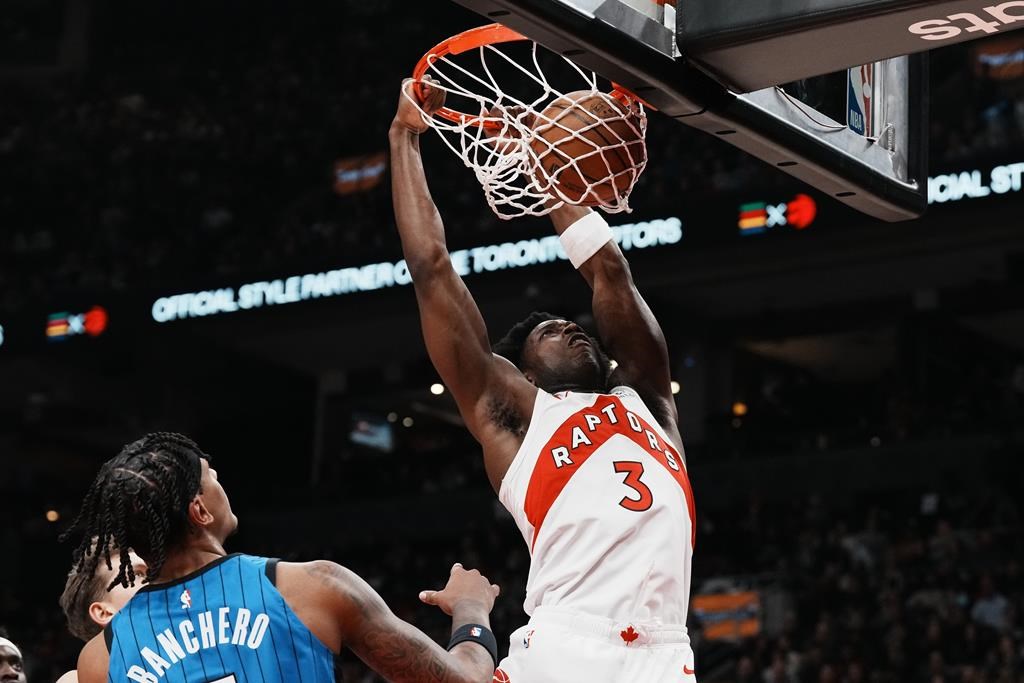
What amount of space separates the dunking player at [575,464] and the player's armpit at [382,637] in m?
0.66

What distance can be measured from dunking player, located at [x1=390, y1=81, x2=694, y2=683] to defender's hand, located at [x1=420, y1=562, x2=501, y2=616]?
0.40m

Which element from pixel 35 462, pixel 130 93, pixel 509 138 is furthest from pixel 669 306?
pixel 509 138

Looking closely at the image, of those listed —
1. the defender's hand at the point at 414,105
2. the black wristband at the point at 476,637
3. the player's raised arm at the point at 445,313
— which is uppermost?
the defender's hand at the point at 414,105

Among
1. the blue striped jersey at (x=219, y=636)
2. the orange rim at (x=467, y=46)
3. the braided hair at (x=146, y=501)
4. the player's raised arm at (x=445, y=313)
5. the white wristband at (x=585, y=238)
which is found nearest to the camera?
the blue striped jersey at (x=219, y=636)

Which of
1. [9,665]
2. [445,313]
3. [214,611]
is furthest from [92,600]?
[214,611]

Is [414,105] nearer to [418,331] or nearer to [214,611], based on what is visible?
[214,611]

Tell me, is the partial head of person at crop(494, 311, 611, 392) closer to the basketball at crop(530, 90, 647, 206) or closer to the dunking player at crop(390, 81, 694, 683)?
the dunking player at crop(390, 81, 694, 683)

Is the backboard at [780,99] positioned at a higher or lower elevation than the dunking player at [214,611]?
higher

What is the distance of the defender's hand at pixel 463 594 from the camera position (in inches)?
122

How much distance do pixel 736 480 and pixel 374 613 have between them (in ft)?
50.2

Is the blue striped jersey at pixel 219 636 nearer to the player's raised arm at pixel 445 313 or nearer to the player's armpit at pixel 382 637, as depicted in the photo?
the player's armpit at pixel 382 637

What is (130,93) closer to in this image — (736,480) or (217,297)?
(217,297)

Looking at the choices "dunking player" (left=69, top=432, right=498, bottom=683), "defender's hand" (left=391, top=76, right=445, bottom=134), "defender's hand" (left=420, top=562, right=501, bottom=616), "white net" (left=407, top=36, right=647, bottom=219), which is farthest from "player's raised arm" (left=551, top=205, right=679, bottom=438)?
"dunking player" (left=69, top=432, right=498, bottom=683)

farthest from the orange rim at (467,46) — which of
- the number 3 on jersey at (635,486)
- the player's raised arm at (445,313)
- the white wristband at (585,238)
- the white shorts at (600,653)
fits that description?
the white shorts at (600,653)
